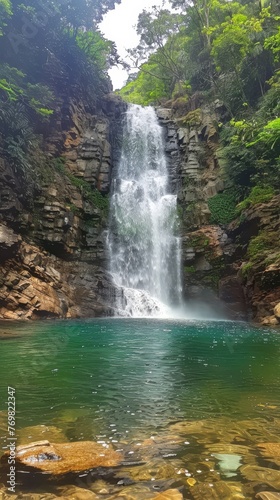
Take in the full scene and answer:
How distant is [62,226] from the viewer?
64.8 feet

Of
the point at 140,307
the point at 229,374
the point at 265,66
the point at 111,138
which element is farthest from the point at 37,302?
the point at 265,66

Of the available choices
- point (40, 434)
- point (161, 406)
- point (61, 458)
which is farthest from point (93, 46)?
point (61, 458)

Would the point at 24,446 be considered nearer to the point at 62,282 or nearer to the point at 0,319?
the point at 0,319

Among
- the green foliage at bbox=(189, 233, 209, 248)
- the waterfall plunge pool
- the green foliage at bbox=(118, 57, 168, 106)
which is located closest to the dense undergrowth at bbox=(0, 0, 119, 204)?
the green foliage at bbox=(118, 57, 168, 106)

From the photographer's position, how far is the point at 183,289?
2186cm

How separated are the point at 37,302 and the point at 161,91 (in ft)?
96.8

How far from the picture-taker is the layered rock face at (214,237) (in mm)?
17172

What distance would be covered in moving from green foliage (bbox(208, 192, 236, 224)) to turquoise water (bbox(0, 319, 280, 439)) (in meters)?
13.3

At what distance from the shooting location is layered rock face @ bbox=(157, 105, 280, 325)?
56.3 ft

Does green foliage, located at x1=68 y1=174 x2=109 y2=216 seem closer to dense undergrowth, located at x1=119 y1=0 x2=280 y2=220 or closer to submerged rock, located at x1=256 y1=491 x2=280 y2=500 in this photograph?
dense undergrowth, located at x1=119 y1=0 x2=280 y2=220

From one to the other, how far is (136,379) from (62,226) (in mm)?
15032

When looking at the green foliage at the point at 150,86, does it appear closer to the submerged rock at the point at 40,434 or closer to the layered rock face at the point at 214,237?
the layered rock face at the point at 214,237

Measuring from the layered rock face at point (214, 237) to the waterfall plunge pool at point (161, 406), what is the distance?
28.6 feet

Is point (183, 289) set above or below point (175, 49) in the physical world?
below
